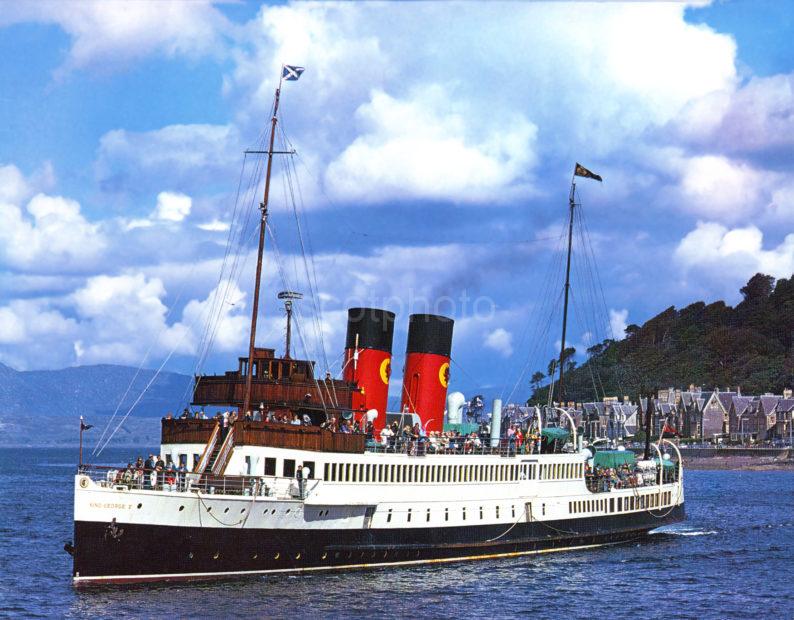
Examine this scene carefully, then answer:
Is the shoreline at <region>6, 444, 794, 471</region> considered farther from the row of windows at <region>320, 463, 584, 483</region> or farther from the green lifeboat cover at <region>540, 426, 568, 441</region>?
the row of windows at <region>320, 463, 584, 483</region>

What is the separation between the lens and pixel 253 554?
140 feet

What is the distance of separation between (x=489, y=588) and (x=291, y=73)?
21.9 m

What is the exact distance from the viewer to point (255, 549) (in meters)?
42.8

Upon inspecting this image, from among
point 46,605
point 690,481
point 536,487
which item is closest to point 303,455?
point 46,605

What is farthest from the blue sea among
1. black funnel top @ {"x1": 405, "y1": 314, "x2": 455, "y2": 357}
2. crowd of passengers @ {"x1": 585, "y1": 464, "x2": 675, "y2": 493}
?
black funnel top @ {"x1": 405, "y1": 314, "x2": 455, "y2": 357}

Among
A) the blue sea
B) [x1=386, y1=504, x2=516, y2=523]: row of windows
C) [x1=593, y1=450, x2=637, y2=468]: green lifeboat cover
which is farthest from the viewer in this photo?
[x1=593, y1=450, x2=637, y2=468]: green lifeboat cover

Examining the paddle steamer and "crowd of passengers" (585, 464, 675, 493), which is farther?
"crowd of passengers" (585, 464, 675, 493)

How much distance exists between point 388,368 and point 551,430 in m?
8.91

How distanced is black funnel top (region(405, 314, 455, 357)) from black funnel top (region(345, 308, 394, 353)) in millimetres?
1710

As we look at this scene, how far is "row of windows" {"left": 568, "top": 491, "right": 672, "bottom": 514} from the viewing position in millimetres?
57562

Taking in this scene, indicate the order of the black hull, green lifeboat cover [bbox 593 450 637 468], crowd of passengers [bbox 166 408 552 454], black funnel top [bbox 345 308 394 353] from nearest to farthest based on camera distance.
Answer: the black hull → crowd of passengers [bbox 166 408 552 454] → black funnel top [bbox 345 308 394 353] → green lifeboat cover [bbox 593 450 637 468]

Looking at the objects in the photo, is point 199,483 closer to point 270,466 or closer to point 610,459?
point 270,466

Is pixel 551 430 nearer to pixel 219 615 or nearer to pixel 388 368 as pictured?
pixel 388 368

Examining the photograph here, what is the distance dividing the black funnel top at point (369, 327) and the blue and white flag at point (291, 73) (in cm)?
1225
